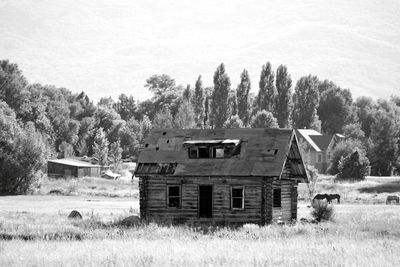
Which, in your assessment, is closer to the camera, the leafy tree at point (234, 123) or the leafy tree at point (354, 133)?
the leafy tree at point (234, 123)

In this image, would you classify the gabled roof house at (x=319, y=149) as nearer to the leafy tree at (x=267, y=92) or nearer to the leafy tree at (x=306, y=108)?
the leafy tree at (x=267, y=92)

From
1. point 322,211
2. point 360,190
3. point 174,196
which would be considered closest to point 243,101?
point 360,190

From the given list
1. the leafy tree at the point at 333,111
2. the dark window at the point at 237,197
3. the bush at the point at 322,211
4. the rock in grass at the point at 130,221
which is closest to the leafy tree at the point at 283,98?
the leafy tree at the point at 333,111

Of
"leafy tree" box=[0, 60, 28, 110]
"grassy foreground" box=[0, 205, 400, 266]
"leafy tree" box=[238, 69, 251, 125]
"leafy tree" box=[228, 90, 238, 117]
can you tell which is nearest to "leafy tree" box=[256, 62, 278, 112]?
"leafy tree" box=[238, 69, 251, 125]

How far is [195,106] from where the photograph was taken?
152 m

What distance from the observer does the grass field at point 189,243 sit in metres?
25.5

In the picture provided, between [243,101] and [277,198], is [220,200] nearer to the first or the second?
[277,198]

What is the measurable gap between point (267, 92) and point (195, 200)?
100m

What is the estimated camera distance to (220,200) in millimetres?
47844

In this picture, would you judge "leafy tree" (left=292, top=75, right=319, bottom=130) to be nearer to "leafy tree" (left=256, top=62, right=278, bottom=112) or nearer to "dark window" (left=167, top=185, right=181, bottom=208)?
"leafy tree" (left=256, top=62, right=278, bottom=112)

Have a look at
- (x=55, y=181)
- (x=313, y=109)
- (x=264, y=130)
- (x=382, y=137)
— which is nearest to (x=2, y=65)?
(x=55, y=181)

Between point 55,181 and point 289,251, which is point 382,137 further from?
point 289,251

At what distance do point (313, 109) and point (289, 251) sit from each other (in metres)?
131

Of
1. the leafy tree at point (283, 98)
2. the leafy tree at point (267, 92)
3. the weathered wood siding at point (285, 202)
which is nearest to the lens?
the weathered wood siding at point (285, 202)
